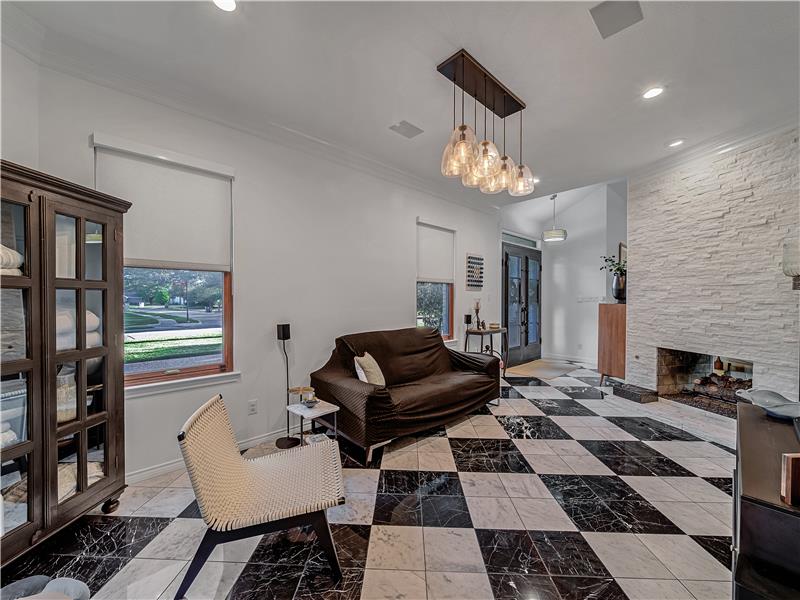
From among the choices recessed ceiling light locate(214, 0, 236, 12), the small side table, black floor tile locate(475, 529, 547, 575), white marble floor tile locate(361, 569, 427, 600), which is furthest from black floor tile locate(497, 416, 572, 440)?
Answer: recessed ceiling light locate(214, 0, 236, 12)

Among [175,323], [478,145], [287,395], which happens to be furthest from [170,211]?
[478,145]

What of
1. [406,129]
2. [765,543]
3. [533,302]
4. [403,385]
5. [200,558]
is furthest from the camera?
[533,302]

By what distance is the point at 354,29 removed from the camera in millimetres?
1887

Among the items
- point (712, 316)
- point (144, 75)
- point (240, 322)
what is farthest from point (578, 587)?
point (144, 75)

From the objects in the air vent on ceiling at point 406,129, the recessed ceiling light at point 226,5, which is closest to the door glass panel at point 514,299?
the air vent on ceiling at point 406,129

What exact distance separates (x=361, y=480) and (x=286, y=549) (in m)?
0.70

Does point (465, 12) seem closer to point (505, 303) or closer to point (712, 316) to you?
point (712, 316)

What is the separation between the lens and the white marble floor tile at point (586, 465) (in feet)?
7.82

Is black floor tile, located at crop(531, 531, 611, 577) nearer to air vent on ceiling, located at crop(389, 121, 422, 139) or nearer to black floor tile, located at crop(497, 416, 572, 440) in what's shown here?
black floor tile, located at crop(497, 416, 572, 440)

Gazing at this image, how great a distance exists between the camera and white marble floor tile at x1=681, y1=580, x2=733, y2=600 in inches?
54.4

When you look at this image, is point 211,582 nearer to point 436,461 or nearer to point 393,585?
point 393,585

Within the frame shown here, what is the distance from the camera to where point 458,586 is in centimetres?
145

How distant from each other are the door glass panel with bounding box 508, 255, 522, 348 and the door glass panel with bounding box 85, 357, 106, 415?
573cm

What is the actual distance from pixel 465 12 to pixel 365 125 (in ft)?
4.45
